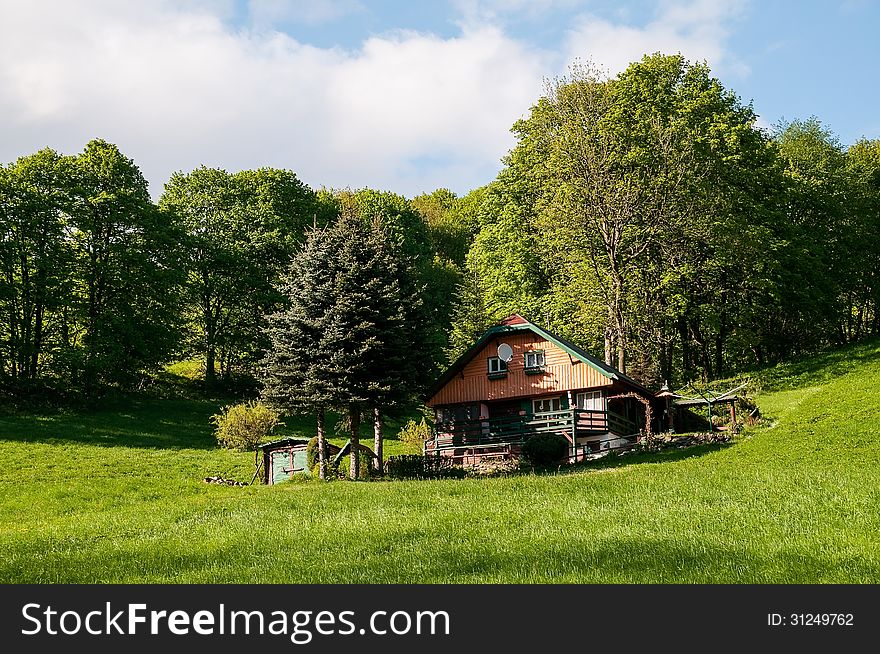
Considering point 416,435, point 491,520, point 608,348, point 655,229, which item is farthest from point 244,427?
point 491,520

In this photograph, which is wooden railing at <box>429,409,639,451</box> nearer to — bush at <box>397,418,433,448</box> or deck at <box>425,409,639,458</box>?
deck at <box>425,409,639,458</box>

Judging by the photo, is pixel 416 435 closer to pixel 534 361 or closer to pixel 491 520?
pixel 534 361

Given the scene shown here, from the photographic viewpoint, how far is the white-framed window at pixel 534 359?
4072cm

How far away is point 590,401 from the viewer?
40.1 metres

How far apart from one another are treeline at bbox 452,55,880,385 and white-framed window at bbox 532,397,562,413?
4.04m

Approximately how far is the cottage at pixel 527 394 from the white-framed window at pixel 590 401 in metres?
0.05

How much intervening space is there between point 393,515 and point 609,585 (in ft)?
29.0

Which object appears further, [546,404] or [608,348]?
[608,348]

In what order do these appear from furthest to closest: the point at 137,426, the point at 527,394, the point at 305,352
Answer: the point at 137,426
the point at 527,394
the point at 305,352

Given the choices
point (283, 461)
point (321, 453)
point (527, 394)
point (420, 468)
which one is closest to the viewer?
point (321, 453)

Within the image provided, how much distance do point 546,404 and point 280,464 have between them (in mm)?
13807

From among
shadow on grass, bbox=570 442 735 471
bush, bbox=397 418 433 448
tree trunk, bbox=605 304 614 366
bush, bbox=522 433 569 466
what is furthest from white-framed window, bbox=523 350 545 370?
shadow on grass, bbox=570 442 735 471

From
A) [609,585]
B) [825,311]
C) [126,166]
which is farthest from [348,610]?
[825,311]

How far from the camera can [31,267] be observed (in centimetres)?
4809
